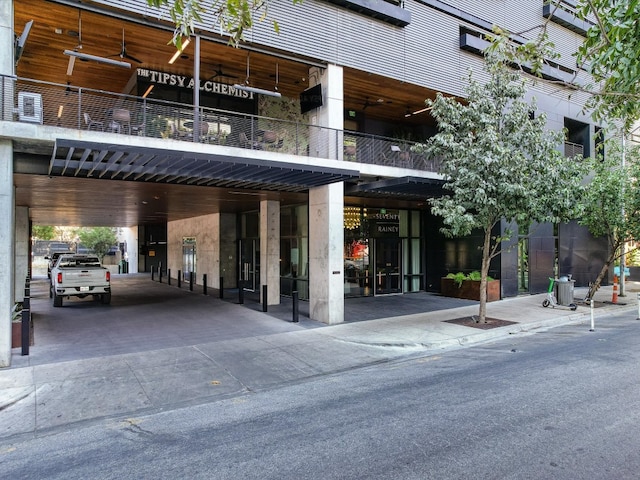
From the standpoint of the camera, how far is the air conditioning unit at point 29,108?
868cm

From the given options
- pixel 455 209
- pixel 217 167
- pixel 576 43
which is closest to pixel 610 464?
pixel 455 209

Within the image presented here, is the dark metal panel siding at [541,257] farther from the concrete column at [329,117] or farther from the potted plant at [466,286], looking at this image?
the concrete column at [329,117]

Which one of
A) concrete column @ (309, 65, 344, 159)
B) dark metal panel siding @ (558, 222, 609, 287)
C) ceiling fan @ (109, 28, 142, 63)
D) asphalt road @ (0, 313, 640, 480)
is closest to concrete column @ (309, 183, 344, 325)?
concrete column @ (309, 65, 344, 159)

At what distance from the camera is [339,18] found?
43.1 ft

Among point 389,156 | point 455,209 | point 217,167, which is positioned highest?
point 389,156

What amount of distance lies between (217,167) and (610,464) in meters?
8.57

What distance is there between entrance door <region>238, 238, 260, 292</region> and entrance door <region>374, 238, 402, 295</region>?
18.9 feet

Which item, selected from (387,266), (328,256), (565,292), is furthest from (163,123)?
(565,292)

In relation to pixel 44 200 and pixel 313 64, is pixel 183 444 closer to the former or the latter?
pixel 313 64

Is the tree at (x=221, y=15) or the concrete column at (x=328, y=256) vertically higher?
the tree at (x=221, y=15)

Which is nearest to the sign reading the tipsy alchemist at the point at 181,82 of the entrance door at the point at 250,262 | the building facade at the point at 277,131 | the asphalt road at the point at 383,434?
the building facade at the point at 277,131

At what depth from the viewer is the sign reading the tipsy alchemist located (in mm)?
14358

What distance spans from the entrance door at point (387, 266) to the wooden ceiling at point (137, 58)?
5.93m

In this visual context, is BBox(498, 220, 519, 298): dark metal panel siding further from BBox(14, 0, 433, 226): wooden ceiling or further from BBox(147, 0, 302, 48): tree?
BBox(147, 0, 302, 48): tree
